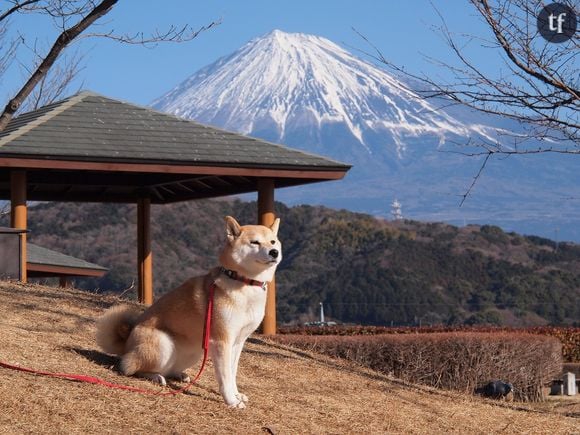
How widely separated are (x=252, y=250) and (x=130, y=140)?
9060mm

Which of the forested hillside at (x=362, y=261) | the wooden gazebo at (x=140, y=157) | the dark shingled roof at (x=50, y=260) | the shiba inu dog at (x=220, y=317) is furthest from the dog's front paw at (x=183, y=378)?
the forested hillside at (x=362, y=261)

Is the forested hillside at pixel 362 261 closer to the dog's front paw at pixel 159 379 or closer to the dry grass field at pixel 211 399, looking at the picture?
the dry grass field at pixel 211 399

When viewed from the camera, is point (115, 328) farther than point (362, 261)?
No

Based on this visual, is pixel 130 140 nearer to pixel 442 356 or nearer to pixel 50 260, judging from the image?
pixel 442 356

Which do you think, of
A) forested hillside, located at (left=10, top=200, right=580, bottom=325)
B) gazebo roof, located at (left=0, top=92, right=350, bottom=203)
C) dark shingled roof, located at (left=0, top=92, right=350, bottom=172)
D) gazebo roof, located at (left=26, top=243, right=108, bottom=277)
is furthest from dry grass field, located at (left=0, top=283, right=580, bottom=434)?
forested hillside, located at (left=10, top=200, right=580, bottom=325)

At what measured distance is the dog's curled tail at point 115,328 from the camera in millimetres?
9320

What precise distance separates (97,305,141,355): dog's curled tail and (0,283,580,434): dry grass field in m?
0.20

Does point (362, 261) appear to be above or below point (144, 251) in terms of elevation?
below

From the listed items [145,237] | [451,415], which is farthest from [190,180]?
[451,415]

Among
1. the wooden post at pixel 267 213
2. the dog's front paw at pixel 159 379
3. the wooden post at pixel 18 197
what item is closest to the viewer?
the dog's front paw at pixel 159 379

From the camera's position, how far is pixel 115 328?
367 inches

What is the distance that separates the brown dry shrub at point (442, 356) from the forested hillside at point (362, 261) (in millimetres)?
31336

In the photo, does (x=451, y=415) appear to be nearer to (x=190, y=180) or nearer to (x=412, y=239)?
(x=190, y=180)

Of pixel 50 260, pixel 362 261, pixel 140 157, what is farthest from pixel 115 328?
pixel 362 261
